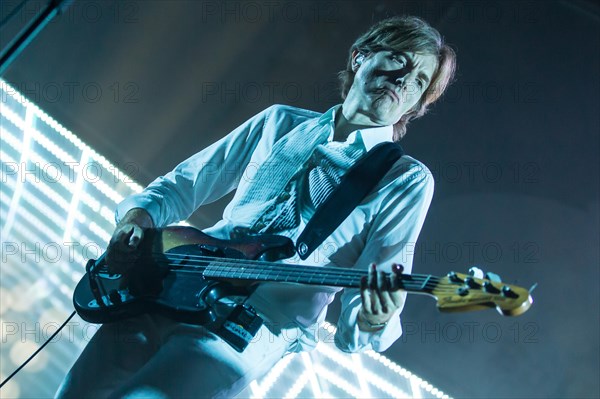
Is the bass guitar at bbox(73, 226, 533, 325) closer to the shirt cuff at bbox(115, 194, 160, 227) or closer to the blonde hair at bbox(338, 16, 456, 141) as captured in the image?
the shirt cuff at bbox(115, 194, 160, 227)

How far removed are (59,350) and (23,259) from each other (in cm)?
30

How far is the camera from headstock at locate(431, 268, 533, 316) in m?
1.01

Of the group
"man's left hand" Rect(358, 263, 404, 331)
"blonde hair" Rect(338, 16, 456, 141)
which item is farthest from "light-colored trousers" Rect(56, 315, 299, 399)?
"blonde hair" Rect(338, 16, 456, 141)

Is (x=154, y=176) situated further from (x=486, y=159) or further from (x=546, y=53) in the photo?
(x=546, y=53)

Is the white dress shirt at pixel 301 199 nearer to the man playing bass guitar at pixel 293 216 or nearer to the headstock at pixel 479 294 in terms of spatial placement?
the man playing bass guitar at pixel 293 216

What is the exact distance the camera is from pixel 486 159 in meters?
1.70

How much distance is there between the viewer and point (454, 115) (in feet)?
5.72

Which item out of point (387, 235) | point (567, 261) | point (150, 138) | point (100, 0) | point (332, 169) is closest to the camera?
point (387, 235)

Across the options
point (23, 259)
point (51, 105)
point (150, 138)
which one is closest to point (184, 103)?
point (150, 138)

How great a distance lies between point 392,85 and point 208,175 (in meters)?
0.48

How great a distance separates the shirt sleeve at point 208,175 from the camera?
5.09 ft

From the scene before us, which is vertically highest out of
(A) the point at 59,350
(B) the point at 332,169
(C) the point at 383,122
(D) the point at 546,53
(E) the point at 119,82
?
(D) the point at 546,53

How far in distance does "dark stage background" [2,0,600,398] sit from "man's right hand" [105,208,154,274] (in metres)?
0.32

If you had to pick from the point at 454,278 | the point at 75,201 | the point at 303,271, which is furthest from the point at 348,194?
the point at 75,201
